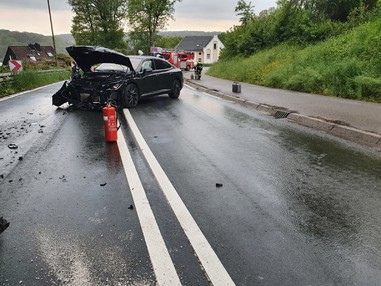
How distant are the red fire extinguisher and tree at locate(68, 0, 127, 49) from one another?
62.4 meters

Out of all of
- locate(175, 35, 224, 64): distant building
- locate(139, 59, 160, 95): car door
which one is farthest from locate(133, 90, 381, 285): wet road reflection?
locate(175, 35, 224, 64): distant building

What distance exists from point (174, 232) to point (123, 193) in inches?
46.3

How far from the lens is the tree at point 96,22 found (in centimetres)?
6394

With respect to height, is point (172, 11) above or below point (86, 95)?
above

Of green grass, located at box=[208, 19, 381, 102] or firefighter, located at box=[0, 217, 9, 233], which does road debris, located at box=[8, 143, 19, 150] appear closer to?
firefighter, located at box=[0, 217, 9, 233]

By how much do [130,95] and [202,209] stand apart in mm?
7890

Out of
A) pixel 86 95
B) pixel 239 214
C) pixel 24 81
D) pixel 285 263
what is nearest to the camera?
pixel 285 263

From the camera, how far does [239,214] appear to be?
3.54m

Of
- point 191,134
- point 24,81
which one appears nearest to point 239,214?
point 191,134

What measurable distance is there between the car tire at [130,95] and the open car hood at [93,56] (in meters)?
0.61

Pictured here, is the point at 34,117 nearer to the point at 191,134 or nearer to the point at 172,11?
the point at 191,134

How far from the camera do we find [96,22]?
214 ft

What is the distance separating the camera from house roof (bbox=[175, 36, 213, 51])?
330 feet

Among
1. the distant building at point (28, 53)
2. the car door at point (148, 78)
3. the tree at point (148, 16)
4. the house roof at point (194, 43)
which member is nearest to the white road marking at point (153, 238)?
the car door at point (148, 78)
